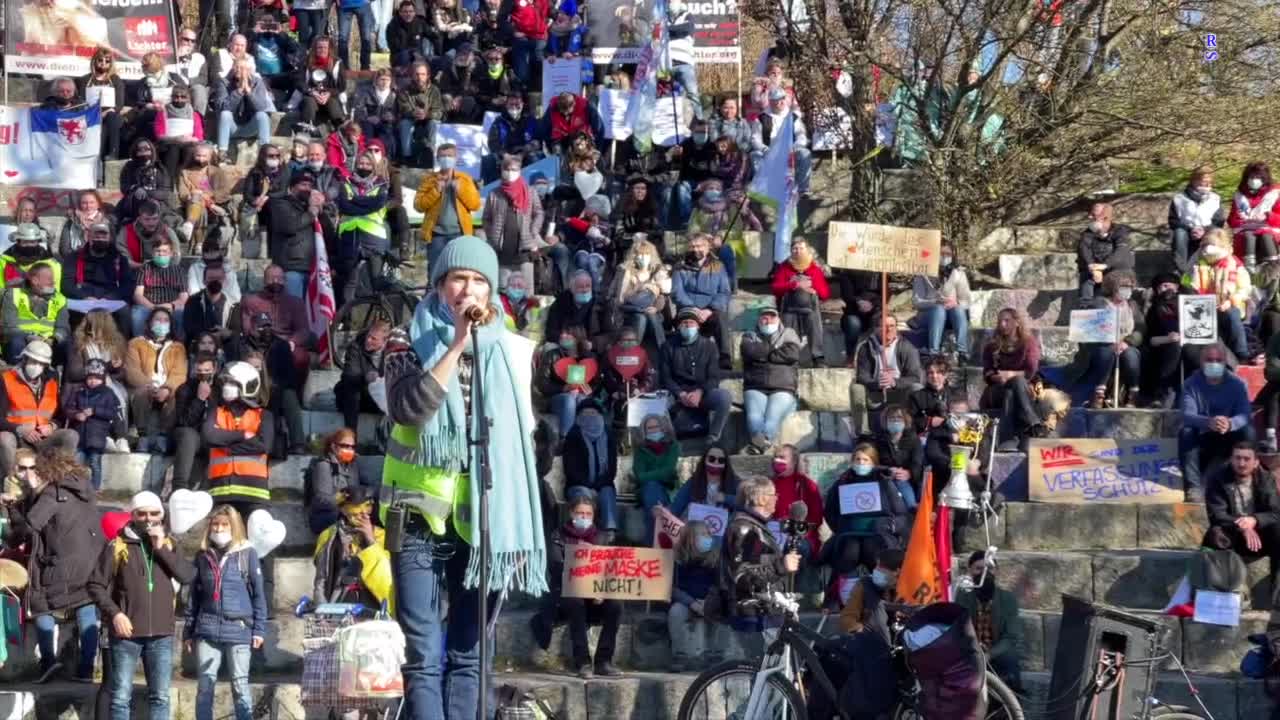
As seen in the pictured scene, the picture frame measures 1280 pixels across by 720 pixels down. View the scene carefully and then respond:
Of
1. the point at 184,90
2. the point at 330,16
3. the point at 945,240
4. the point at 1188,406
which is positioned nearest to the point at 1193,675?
the point at 1188,406

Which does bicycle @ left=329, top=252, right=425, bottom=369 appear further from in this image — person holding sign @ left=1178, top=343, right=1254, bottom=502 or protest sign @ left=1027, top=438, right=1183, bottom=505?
person holding sign @ left=1178, top=343, right=1254, bottom=502

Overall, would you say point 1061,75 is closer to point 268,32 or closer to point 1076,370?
point 1076,370

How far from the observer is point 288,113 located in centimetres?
2205

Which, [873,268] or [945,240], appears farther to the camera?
[945,240]

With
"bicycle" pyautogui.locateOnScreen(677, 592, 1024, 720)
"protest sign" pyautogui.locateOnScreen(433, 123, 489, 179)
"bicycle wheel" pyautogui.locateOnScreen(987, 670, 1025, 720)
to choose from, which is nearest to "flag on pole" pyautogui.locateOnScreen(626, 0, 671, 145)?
"protest sign" pyautogui.locateOnScreen(433, 123, 489, 179)

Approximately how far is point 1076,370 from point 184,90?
29.8ft

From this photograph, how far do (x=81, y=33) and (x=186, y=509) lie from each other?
9.20 m

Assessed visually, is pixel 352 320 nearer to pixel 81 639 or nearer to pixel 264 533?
pixel 264 533

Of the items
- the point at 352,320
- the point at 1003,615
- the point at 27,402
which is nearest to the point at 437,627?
the point at 1003,615

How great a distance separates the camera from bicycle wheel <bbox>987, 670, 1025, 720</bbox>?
10.9 meters

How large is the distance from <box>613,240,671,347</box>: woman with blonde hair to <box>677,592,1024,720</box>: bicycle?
5878 mm

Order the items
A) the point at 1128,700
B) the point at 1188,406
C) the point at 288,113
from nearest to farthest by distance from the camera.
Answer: the point at 1128,700 < the point at 1188,406 < the point at 288,113

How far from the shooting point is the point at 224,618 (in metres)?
12.8

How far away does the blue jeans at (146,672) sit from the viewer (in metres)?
12.5
